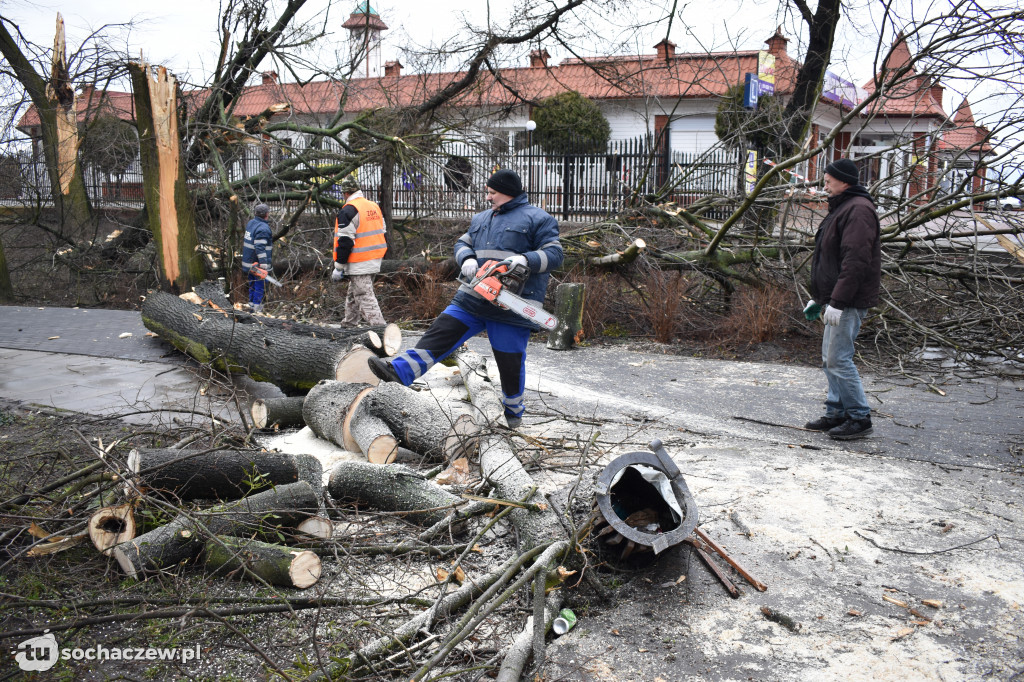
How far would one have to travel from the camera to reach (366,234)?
25.3ft

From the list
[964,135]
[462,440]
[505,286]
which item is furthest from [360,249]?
[964,135]

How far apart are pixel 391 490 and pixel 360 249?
15.4ft

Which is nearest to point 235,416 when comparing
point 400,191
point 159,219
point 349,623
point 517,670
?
point 349,623

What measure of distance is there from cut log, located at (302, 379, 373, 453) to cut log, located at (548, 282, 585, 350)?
344cm

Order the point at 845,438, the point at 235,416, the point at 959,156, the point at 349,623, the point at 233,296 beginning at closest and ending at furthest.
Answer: the point at 349,623
the point at 845,438
the point at 235,416
the point at 959,156
the point at 233,296

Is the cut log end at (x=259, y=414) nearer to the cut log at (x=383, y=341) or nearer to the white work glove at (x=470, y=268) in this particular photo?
the cut log at (x=383, y=341)

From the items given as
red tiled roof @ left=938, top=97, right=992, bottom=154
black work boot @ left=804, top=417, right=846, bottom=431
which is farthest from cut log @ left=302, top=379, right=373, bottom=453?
red tiled roof @ left=938, top=97, right=992, bottom=154

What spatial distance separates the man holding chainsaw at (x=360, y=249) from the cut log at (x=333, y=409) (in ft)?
10.1

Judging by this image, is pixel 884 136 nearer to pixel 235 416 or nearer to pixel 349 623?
pixel 235 416

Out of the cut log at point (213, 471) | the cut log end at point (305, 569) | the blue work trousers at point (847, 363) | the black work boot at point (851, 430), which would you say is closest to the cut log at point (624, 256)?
the blue work trousers at point (847, 363)

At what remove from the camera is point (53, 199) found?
12008 millimetres

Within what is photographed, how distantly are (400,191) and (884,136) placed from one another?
719 centimetres

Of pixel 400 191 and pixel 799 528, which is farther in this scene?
pixel 400 191

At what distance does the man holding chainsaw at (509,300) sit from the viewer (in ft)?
15.3
